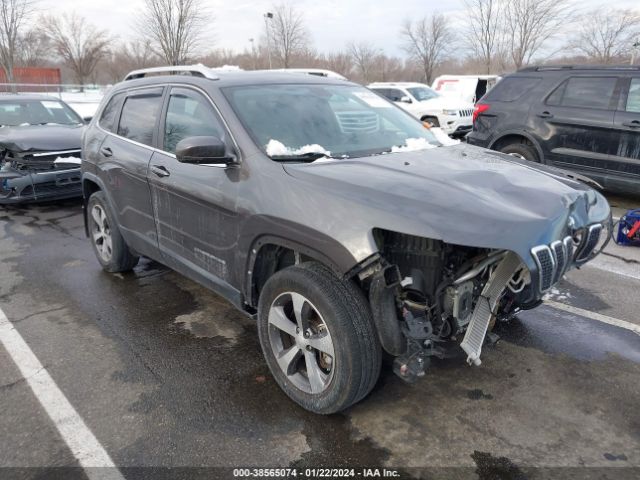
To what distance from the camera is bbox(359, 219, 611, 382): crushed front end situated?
2445mm

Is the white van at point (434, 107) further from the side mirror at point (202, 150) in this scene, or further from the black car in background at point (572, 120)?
the side mirror at point (202, 150)

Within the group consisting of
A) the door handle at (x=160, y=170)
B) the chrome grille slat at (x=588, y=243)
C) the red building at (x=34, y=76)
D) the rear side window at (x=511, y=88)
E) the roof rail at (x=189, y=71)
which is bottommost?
the chrome grille slat at (x=588, y=243)

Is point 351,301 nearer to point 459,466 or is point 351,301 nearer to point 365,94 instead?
point 459,466

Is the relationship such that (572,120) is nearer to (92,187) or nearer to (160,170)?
(160,170)

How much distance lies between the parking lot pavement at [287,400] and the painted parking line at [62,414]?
0.06 feet

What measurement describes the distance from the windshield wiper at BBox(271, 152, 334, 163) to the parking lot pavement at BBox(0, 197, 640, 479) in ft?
4.54

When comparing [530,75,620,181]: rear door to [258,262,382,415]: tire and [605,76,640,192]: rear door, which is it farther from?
[258,262,382,415]: tire

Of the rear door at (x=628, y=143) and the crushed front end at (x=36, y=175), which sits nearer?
the rear door at (x=628, y=143)

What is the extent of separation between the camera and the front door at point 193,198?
3188mm

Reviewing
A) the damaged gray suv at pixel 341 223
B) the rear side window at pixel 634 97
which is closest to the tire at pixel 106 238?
the damaged gray suv at pixel 341 223

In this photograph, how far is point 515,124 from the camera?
25.7 ft

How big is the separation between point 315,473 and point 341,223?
48.0 inches

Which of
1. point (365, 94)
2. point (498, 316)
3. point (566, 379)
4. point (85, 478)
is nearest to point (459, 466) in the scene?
point (498, 316)

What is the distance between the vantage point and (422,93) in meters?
17.5
